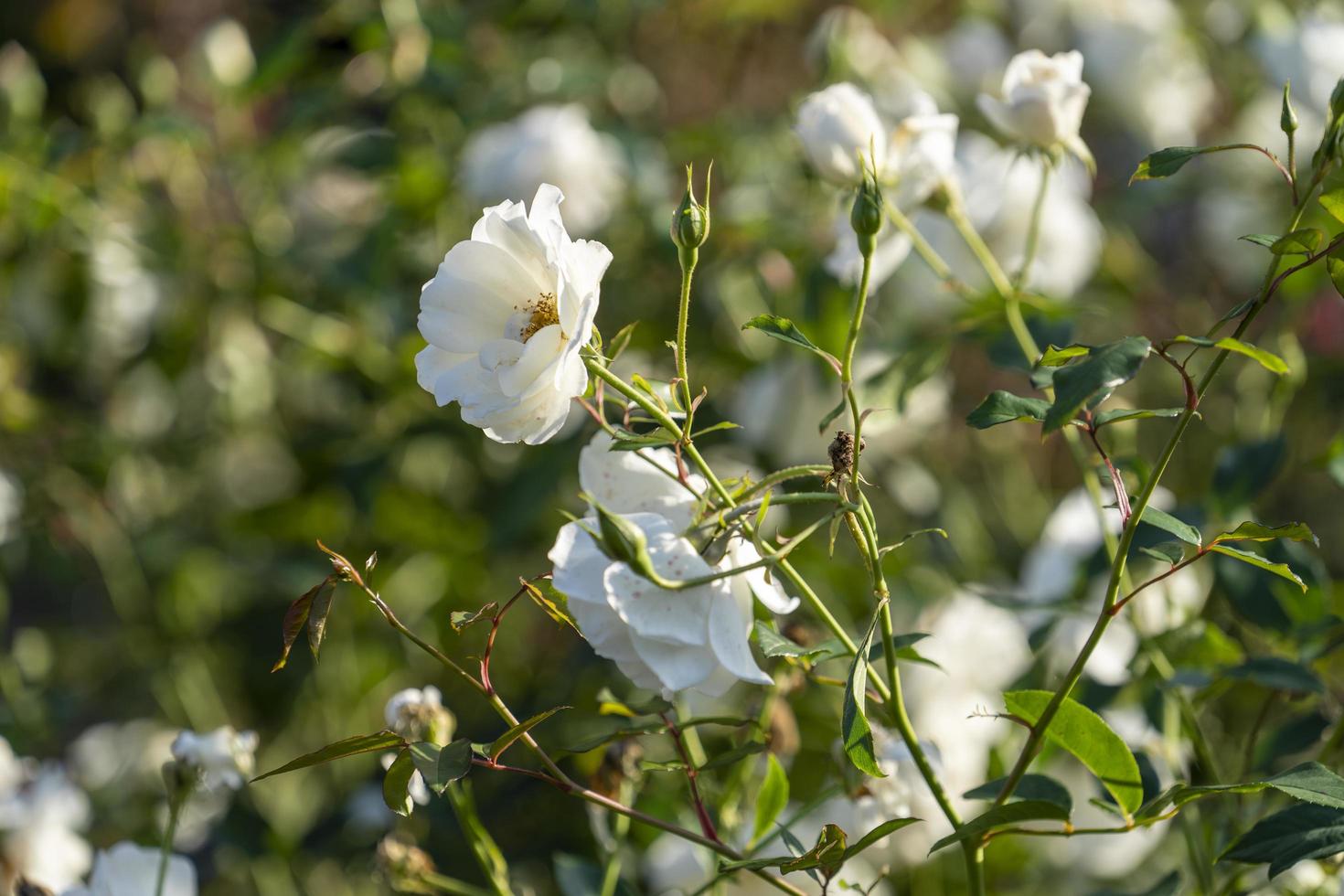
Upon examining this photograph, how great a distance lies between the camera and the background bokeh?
1.23 m

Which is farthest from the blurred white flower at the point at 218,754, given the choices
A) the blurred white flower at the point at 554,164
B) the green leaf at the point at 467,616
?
the blurred white flower at the point at 554,164

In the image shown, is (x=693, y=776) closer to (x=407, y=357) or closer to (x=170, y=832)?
(x=170, y=832)

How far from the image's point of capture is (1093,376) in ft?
1.44

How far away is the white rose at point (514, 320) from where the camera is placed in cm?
49

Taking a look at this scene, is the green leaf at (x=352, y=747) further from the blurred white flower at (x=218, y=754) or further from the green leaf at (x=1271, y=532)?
the green leaf at (x=1271, y=532)

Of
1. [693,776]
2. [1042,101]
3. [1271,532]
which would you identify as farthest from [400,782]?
[1042,101]

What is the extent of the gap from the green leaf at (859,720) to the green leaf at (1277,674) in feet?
0.91

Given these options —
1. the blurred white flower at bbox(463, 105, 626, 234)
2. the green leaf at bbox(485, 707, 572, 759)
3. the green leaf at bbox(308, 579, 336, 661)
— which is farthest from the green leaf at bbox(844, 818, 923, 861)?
the blurred white flower at bbox(463, 105, 626, 234)

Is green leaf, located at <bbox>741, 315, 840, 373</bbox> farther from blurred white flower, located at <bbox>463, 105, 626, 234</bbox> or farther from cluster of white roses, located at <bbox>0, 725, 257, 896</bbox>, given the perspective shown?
blurred white flower, located at <bbox>463, 105, 626, 234</bbox>

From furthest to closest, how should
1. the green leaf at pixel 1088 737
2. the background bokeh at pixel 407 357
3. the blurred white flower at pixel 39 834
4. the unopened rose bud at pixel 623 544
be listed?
the background bokeh at pixel 407 357 < the blurred white flower at pixel 39 834 < the green leaf at pixel 1088 737 < the unopened rose bud at pixel 623 544

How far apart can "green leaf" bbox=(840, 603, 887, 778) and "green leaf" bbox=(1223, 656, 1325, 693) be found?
0.28 m

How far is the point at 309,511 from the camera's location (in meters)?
1.47

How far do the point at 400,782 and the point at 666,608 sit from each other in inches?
5.4

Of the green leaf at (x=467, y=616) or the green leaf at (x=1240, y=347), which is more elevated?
the green leaf at (x=1240, y=347)
